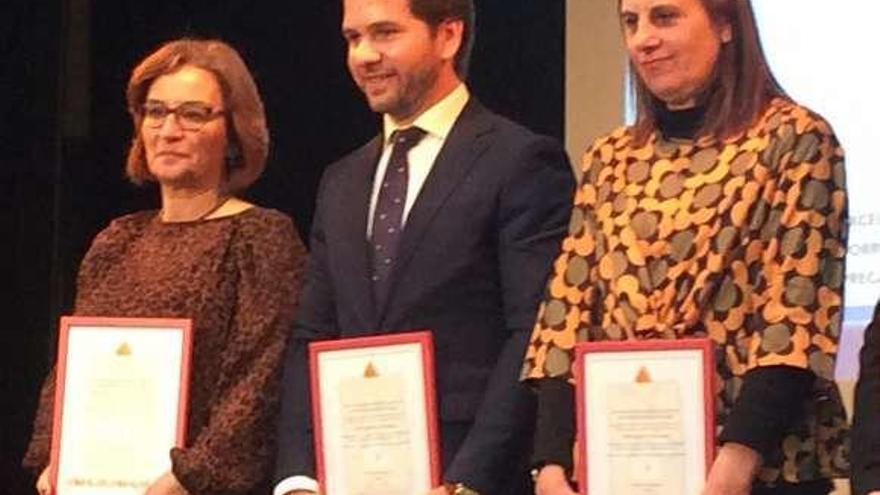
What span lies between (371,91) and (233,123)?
46cm

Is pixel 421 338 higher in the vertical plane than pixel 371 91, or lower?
lower

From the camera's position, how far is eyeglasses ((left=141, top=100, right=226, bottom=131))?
125 inches

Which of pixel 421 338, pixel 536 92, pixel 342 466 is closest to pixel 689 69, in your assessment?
pixel 421 338

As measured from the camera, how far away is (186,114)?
10.4ft

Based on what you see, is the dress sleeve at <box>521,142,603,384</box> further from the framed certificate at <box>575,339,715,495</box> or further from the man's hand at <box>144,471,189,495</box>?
the man's hand at <box>144,471,189,495</box>

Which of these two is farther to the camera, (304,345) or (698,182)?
(304,345)

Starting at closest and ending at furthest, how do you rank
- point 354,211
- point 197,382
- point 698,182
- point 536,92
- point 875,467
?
point 875,467 → point 698,182 → point 354,211 → point 197,382 → point 536,92

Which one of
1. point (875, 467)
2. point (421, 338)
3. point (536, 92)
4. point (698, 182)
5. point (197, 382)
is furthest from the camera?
point (536, 92)

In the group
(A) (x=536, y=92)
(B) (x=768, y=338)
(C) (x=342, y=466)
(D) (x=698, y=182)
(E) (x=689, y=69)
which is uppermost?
(A) (x=536, y=92)

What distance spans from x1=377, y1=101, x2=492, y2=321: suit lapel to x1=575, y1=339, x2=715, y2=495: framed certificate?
0.44 m

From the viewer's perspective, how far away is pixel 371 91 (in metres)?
2.87

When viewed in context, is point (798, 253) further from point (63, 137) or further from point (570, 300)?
point (63, 137)

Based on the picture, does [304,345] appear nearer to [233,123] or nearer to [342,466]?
[342,466]

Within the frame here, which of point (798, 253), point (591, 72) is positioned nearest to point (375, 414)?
point (798, 253)
